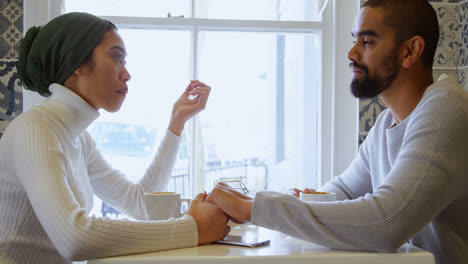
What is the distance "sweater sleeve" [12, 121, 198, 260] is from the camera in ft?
2.83

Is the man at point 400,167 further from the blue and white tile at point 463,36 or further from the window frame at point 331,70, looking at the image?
the blue and white tile at point 463,36

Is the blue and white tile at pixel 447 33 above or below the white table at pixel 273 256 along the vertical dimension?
above

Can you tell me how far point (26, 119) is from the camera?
1015mm

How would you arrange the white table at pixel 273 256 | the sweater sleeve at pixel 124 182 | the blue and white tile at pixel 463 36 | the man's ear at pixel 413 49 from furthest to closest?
the blue and white tile at pixel 463 36 < the sweater sleeve at pixel 124 182 < the man's ear at pixel 413 49 < the white table at pixel 273 256

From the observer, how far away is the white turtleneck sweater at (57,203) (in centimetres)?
87

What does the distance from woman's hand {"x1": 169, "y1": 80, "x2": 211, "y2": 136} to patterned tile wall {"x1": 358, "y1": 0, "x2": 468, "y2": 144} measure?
27.8 inches

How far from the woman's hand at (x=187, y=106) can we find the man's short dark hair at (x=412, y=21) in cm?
66

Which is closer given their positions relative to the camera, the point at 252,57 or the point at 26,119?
the point at 26,119

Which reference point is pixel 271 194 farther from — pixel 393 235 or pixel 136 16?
pixel 136 16

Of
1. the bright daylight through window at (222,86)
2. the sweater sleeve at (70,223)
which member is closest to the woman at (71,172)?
the sweater sleeve at (70,223)

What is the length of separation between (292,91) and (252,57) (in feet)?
0.79

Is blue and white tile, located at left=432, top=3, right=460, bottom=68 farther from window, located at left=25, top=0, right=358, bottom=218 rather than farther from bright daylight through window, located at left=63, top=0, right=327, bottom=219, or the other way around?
bright daylight through window, located at left=63, top=0, right=327, bottom=219

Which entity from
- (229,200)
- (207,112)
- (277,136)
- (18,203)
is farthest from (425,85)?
(18,203)

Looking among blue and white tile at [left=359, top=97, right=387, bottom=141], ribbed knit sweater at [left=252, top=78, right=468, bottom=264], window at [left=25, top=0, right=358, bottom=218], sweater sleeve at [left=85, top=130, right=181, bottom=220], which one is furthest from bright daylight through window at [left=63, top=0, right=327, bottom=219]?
ribbed knit sweater at [left=252, top=78, right=468, bottom=264]
